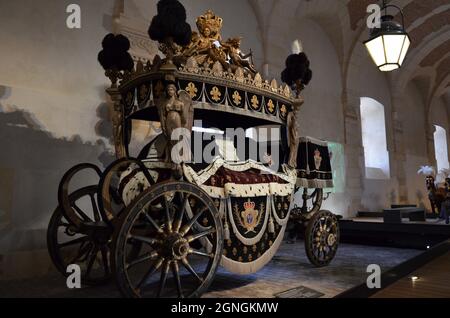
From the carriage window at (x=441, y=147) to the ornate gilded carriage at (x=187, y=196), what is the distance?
46.4ft

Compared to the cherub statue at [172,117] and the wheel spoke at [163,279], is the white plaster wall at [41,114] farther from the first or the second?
the wheel spoke at [163,279]

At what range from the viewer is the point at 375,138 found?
35.4 ft

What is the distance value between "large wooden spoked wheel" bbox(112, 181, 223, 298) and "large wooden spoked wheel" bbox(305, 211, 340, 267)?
1448mm

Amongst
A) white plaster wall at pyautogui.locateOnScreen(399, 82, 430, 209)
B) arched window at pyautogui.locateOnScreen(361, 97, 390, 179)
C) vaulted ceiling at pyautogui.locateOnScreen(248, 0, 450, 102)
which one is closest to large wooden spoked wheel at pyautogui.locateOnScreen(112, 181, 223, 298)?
vaulted ceiling at pyautogui.locateOnScreen(248, 0, 450, 102)

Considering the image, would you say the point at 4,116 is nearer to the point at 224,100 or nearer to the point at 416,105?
the point at 224,100

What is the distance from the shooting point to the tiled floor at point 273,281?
287 centimetres

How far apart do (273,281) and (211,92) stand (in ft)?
6.22

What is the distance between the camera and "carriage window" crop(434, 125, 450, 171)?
50.3 ft

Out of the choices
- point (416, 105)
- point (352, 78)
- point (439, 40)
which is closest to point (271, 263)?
point (352, 78)

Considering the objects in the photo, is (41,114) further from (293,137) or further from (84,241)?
(293,137)

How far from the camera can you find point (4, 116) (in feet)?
12.4

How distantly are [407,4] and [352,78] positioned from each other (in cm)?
262

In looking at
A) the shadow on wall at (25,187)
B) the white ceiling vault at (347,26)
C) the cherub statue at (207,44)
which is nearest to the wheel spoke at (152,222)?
the cherub statue at (207,44)

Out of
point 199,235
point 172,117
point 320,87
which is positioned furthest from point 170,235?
point 320,87
